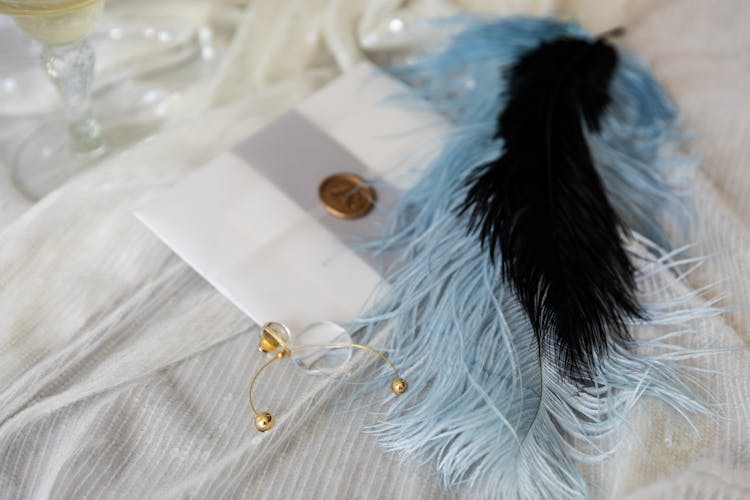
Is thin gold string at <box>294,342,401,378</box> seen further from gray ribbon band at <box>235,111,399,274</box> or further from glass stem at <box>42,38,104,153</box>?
glass stem at <box>42,38,104,153</box>

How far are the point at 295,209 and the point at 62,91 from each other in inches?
9.7

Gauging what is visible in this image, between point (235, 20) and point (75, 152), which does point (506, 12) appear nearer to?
point (235, 20)

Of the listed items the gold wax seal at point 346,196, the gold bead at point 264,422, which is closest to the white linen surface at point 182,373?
the gold bead at point 264,422

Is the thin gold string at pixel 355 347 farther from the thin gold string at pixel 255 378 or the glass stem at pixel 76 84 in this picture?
→ the glass stem at pixel 76 84

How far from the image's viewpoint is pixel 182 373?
619 millimetres

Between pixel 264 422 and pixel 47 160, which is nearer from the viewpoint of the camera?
pixel 264 422

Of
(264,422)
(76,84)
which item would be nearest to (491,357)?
(264,422)

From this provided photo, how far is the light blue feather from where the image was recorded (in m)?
0.56

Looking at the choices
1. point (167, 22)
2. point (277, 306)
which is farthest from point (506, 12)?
point (277, 306)

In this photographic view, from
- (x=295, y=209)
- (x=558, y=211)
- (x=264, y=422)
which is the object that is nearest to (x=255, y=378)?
(x=264, y=422)

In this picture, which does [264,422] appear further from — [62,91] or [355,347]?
[62,91]

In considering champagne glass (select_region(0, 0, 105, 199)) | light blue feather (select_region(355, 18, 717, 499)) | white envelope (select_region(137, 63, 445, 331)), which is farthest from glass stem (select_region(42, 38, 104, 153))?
light blue feather (select_region(355, 18, 717, 499))

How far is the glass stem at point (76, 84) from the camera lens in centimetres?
71

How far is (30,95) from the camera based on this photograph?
0.84 meters
